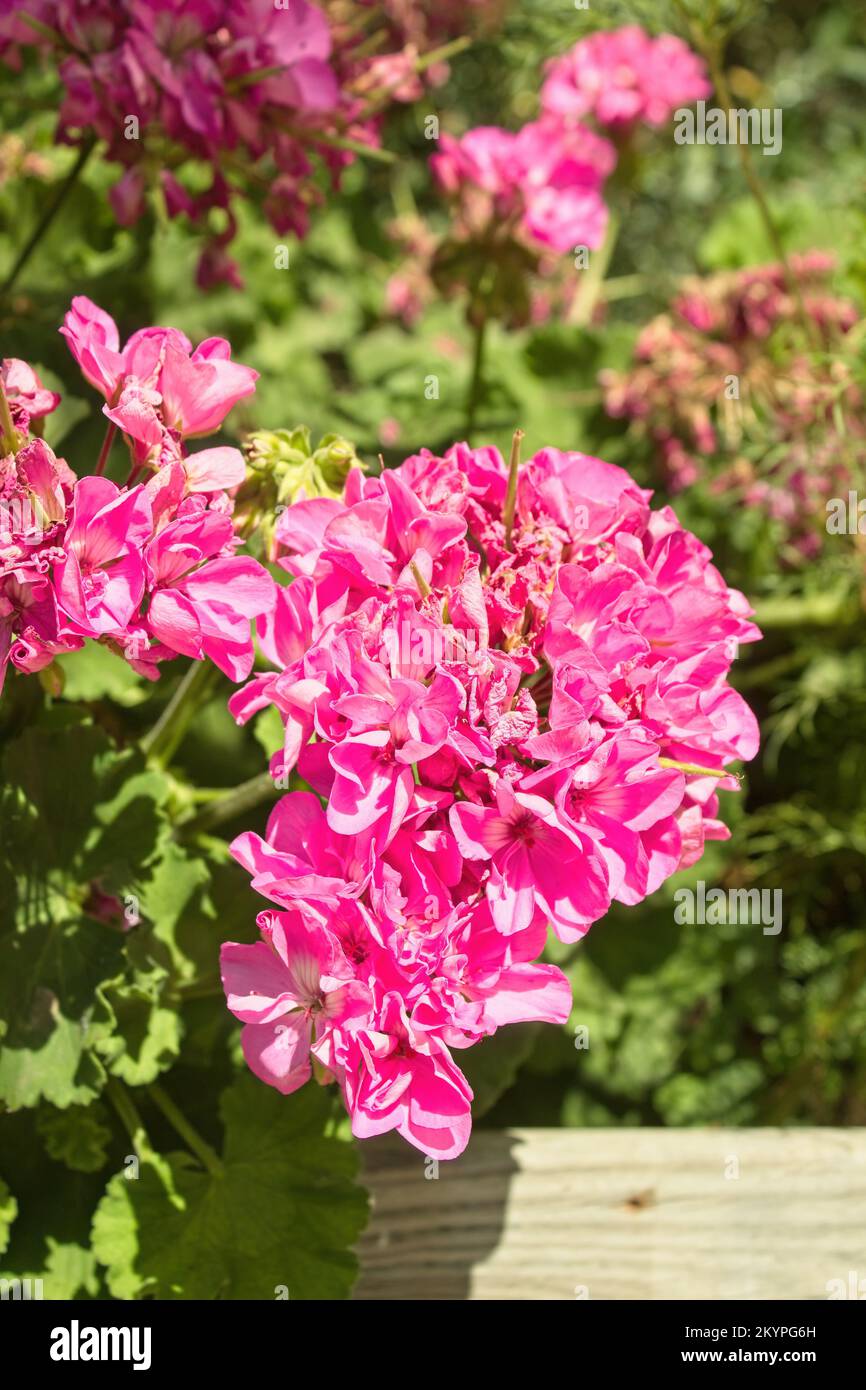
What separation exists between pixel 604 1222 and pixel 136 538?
3.25 ft

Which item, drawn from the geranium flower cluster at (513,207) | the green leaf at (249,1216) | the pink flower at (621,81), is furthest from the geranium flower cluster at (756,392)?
the green leaf at (249,1216)

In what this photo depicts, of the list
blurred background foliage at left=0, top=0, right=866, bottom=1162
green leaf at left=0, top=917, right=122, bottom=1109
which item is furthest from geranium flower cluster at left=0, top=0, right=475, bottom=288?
green leaf at left=0, top=917, right=122, bottom=1109

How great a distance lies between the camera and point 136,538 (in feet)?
2.84

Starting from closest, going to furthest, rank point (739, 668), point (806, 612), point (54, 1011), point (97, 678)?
point (54, 1011) → point (97, 678) → point (806, 612) → point (739, 668)

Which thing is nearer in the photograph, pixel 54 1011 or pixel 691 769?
pixel 691 769

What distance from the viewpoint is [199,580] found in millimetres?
904

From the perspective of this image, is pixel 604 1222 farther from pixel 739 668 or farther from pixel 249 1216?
pixel 739 668

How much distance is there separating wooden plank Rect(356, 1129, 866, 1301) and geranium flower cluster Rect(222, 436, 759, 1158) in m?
0.62

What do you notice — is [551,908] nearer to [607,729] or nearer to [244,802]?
[607,729]

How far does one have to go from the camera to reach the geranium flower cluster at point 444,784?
83 centimetres

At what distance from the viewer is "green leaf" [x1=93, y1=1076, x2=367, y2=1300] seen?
120 centimetres

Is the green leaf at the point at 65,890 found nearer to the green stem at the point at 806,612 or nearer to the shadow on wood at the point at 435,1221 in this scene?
the shadow on wood at the point at 435,1221

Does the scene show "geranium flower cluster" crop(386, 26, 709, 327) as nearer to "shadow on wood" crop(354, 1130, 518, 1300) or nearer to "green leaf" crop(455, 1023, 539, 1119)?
"green leaf" crop(455, 1023, 539, 1119)

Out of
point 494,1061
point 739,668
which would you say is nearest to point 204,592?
point 494,1061
